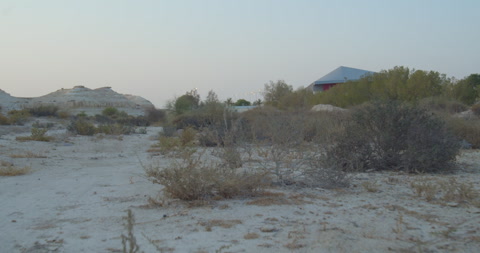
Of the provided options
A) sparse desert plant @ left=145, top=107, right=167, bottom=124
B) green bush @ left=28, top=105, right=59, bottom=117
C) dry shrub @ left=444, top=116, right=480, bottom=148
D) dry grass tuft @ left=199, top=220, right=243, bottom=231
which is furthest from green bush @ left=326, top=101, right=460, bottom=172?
sparse desert plant @ left=145, top=107, right=167, bottom=124

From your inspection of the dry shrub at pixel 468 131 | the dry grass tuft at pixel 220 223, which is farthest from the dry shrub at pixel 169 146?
the dry shrub at pixel 468 131

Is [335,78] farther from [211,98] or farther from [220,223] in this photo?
[220,223]

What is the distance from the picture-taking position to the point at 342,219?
451 cm

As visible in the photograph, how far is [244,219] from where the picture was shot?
15.1 feet

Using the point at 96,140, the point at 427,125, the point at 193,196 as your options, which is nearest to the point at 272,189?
the point at 193,196

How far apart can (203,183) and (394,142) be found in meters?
4.16

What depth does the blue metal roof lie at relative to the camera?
51.2m

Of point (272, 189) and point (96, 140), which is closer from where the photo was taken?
point (272, 189)

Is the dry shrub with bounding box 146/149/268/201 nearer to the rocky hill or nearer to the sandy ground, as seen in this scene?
the sandy ground

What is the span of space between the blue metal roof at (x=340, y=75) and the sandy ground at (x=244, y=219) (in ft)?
147

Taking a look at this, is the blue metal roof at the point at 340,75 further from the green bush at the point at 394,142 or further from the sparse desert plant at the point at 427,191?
the sparse desert plant at the point at 427,191

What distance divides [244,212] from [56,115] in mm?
28918

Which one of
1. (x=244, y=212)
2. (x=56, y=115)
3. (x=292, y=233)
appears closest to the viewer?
(x=292, y=233)

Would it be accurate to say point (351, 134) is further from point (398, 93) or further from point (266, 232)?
point (398, 93)
